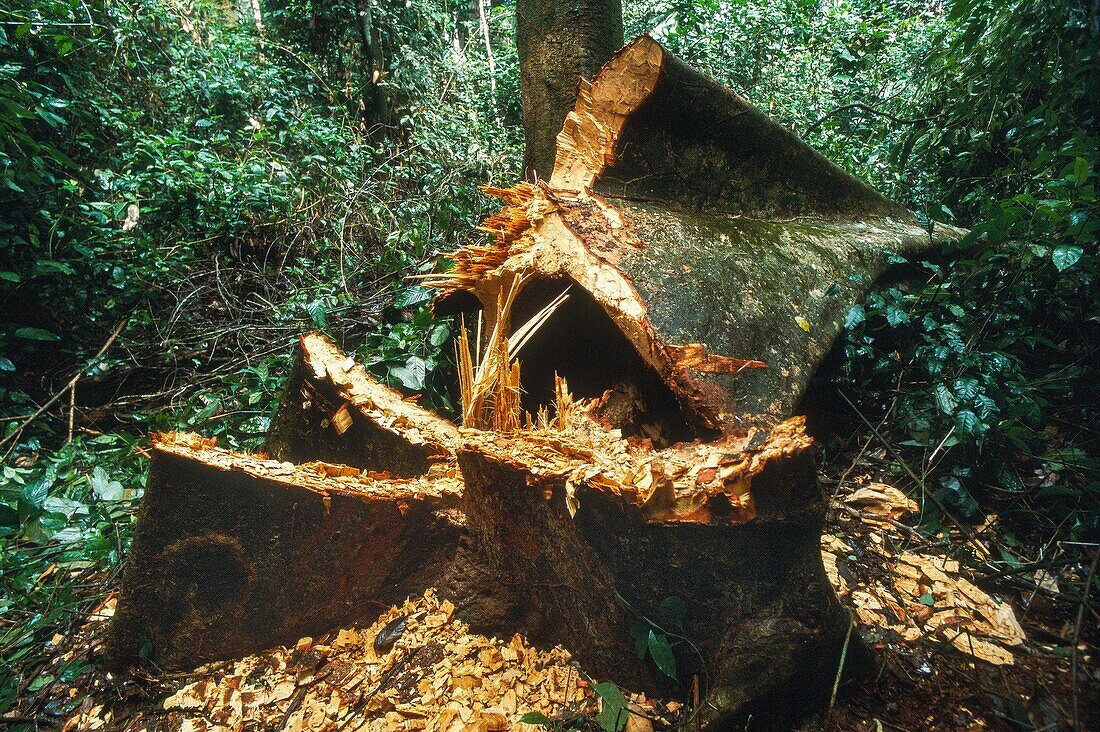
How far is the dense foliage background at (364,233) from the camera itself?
1916 mm

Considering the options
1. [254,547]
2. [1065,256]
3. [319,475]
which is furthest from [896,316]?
[254,547]

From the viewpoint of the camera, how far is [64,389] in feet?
9.77

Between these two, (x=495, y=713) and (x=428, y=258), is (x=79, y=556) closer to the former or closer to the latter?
(x=495, y=713)

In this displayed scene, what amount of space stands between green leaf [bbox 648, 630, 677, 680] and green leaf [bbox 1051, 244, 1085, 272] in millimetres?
1905

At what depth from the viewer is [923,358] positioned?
208cm

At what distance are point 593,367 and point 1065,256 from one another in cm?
170

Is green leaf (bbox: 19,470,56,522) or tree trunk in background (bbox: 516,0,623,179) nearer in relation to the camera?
green leaf (bbox: 19,470,56,522)

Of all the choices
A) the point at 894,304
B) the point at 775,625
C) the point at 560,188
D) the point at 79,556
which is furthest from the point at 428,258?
the point at 775,625

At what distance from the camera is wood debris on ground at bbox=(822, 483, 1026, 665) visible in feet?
4.80

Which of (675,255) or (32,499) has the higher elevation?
(675,255)

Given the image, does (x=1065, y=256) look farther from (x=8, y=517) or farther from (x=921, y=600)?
(x=8, y=517)

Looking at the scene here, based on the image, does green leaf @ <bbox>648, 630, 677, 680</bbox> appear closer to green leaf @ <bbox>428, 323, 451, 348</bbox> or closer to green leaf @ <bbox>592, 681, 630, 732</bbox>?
green leaf @ <bbox>592, 681, 630, 732</bbox>

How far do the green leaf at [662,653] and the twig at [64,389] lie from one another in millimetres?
3277

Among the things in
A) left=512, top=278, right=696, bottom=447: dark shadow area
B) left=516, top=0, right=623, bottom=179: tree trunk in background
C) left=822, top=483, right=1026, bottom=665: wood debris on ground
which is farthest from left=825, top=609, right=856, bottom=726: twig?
left=516, top=0, right=623, bottom=179: tree trunk in background
